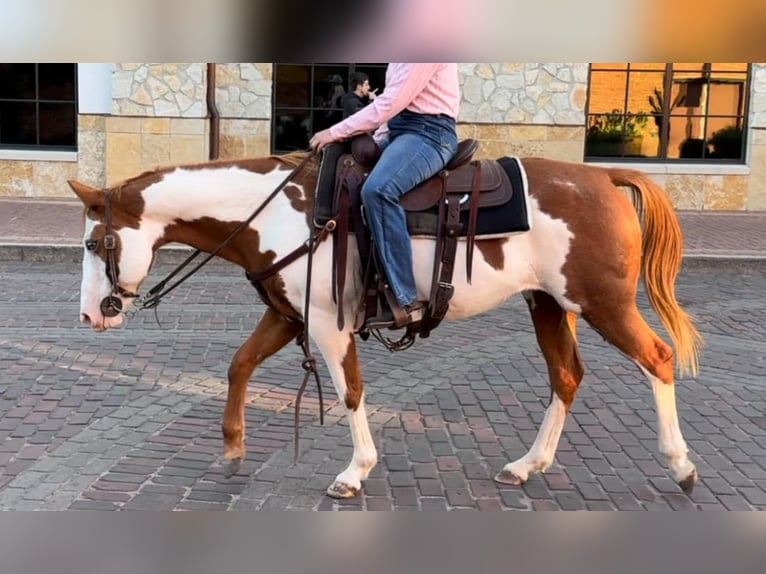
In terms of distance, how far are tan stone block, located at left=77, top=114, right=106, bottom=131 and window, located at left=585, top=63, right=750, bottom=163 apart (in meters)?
8.27

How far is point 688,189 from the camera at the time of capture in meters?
14.4

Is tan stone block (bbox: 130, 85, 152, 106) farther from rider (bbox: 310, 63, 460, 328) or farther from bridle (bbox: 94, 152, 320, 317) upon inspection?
rider (bbox: 310, 63, 460, 328)

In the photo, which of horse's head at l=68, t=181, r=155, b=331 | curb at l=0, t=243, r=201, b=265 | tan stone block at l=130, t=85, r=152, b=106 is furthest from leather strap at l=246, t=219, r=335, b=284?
tan stone block at l=130, t=85, r=152, b=106

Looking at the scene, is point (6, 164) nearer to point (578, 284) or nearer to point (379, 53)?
point (578, 284)

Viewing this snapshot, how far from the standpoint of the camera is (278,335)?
13.3 ft

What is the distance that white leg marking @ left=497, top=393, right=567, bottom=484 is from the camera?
4.22 metres

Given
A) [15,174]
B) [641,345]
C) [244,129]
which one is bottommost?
[641,345]

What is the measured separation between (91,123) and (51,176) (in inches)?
48.3

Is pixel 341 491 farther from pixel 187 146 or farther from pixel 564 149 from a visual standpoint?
pixel 564 149

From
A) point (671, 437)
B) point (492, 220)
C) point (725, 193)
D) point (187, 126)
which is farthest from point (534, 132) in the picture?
point (492, 220)

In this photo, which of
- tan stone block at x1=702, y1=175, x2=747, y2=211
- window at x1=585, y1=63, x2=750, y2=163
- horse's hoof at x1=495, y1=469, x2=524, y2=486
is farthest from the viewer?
window at x1=585, y1=63, x2=750, y2=163

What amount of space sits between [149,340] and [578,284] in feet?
14.2

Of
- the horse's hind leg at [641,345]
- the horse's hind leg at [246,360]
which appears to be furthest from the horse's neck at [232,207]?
the horse's hind leg at [641,345]

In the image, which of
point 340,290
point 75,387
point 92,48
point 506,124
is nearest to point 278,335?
point 340,290
